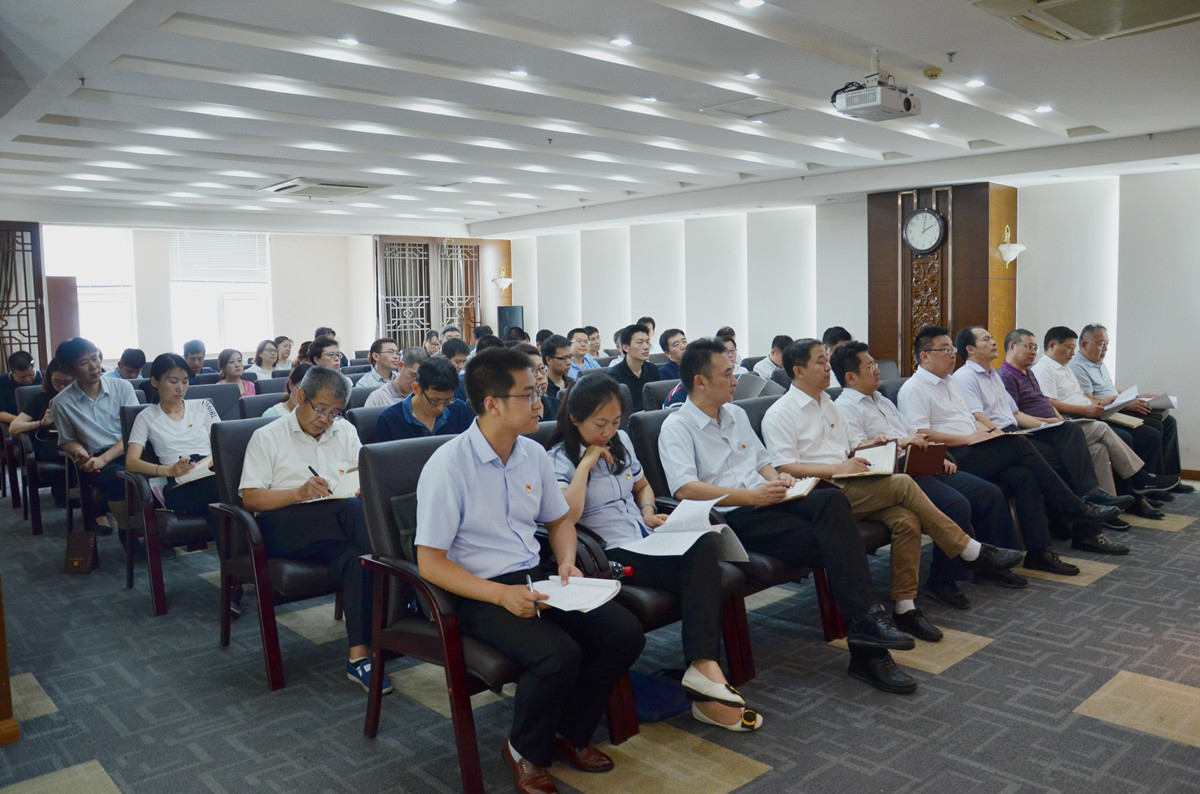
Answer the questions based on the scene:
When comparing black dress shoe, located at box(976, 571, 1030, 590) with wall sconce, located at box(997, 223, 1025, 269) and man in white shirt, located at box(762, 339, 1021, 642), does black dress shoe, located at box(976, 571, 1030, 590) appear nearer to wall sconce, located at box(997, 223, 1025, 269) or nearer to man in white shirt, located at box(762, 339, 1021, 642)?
man in white shirt, located at box(762, 339, 1021, 642)

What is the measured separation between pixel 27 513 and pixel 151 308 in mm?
9443

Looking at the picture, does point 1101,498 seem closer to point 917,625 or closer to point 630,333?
point 917,625

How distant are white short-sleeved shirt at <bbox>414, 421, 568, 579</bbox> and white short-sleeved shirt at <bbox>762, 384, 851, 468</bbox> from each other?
1.53 meters

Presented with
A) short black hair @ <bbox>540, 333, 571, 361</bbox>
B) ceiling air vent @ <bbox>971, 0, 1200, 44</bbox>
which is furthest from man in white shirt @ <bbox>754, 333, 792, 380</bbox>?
ceiling air vent @ <bbox>971, 0, 1200, 44</bbox>

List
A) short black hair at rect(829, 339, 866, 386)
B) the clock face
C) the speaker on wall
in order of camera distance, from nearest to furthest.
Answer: short black hair at rect(829, 339, 866, 386) → the clock face → the speaker on wall

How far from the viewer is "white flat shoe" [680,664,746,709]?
294cm

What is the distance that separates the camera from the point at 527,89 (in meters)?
6.21

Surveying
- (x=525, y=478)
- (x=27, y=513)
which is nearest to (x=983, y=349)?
(x=525, y=478)

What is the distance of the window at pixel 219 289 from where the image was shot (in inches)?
613

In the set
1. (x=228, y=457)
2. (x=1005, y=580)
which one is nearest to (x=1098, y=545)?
(x=1005, y=580)

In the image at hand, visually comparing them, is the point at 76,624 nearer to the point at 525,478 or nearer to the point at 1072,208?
the point at 525,478

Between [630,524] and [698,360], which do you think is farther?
[698,360]

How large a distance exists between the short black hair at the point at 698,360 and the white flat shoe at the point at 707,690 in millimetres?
A: 1184

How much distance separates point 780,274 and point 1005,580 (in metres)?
7.49
